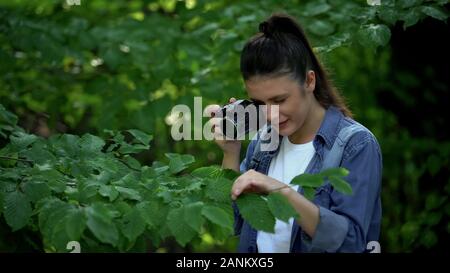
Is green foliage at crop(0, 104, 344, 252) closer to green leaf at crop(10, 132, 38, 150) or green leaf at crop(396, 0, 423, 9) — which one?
green leaf at crop(10, 132, 38, 150)

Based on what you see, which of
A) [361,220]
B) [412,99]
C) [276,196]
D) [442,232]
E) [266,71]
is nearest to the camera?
[276,196]

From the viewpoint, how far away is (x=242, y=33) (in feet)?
13.2

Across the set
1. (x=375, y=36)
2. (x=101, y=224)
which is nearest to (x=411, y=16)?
(x=375, y=36)

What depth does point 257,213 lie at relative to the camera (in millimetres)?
1860

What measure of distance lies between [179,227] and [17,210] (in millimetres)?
531

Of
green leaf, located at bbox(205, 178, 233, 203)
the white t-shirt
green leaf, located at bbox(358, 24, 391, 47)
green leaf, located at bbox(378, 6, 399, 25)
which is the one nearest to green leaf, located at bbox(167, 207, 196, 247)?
green leaf, located at bbox(205, 178, 233, 203)

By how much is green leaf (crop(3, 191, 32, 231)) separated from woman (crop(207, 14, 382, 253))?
2.12 feet

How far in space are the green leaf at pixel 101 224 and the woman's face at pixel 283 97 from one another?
681 mm

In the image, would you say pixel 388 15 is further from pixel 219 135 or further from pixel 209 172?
pixel 209 172

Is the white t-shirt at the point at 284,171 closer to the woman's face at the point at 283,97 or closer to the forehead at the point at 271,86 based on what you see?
the woman's face at the point at 283,97

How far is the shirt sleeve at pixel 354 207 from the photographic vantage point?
1986 mm
